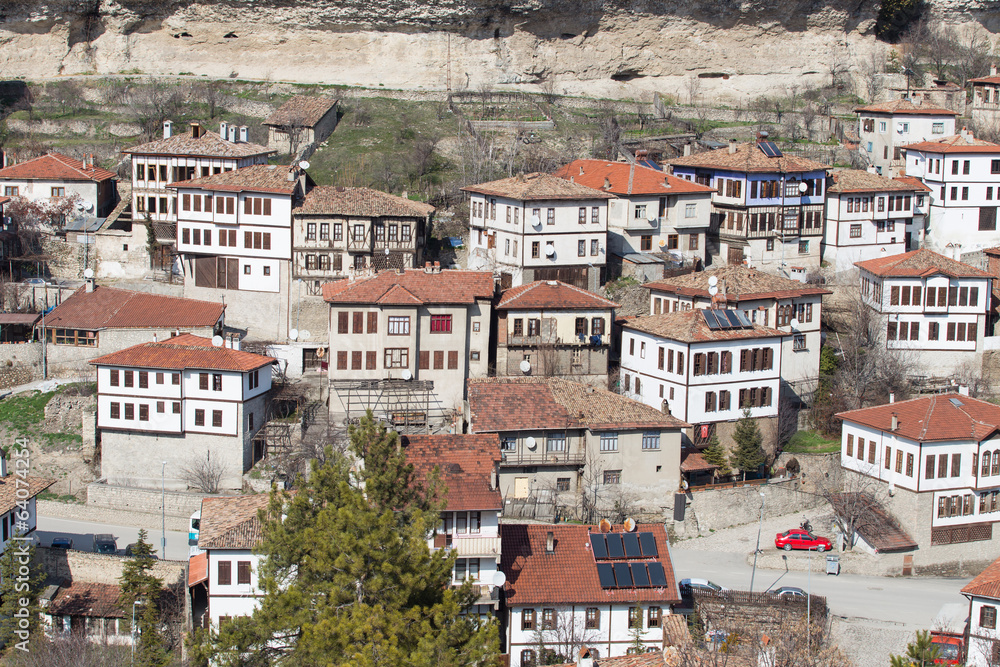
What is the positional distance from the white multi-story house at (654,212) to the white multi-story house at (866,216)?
601cm

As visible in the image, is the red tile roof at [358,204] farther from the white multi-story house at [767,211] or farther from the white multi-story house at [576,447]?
the white multi-story house at [767,211]

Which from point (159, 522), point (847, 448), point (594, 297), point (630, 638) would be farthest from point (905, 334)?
point (159, 522)

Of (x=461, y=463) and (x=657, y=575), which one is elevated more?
(x=461, y=463)

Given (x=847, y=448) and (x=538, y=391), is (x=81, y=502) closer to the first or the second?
(x=538, y=391)

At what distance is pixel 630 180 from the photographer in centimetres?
6331

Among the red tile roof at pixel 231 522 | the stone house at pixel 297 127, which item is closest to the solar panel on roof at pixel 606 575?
the red tile roof at pixel 231 522

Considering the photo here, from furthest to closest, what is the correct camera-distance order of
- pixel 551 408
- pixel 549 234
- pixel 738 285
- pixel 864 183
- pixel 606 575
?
pixel 864 183, pixel 549 234, pixel 738 285, pixel 551 408, pixel 606 575

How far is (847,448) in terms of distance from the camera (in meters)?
52.9

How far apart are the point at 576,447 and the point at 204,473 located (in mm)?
12998

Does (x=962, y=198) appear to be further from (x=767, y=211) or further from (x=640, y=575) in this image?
(x=640, y=575)

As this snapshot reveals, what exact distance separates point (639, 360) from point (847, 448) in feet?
26.3

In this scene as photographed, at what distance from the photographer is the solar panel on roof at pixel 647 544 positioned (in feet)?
143

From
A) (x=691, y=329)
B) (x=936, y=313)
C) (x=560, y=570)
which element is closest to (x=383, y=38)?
(x=691, y=329)

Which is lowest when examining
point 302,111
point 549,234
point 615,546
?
point 615,546
